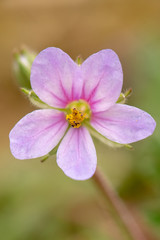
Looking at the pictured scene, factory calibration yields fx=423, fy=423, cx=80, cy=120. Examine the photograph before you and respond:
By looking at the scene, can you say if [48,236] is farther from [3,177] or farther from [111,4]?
[111,4]

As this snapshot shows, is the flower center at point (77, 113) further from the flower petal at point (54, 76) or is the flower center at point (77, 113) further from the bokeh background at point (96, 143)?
the bokeh background at point (96, 143)

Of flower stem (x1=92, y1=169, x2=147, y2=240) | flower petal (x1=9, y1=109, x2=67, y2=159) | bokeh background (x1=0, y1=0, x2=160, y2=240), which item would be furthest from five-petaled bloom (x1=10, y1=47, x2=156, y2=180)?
bokeh background (x1=0, y1=0, x2=160, y2=240)

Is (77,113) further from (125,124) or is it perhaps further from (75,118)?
(125,124)

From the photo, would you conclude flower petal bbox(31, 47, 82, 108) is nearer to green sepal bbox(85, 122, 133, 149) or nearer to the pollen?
the pollen

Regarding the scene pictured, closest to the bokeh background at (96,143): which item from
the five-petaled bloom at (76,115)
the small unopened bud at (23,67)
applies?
the five-petaled bloom at (76,115)

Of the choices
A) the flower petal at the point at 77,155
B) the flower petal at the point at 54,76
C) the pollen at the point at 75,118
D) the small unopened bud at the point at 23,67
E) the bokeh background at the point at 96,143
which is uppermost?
the flower petal at the point at 54,76

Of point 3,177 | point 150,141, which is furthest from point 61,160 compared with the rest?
point 3,177
